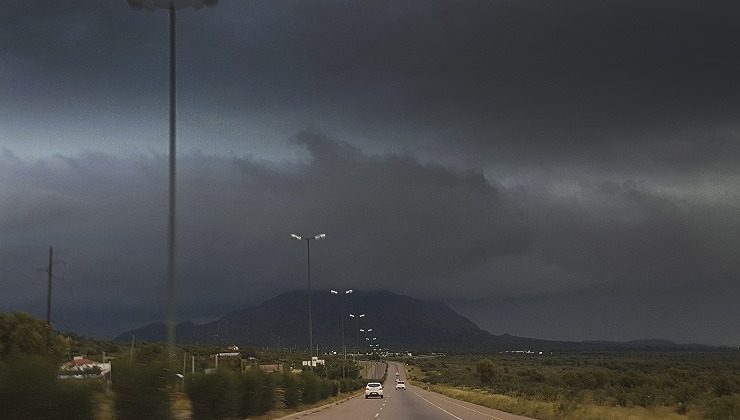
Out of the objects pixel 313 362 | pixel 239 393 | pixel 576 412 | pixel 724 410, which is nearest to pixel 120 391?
pixel 239 393

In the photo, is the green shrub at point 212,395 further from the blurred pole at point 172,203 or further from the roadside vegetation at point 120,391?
the blurred pole at point 172,203

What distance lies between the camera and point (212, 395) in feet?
101

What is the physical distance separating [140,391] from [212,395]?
10.6 metres

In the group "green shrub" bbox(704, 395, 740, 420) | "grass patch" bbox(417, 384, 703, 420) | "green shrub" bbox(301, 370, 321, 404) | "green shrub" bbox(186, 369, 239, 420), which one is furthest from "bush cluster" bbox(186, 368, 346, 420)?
"green shrub" bbox(704, 395, 740, 420)

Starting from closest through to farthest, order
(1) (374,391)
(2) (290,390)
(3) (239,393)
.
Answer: (3) (239,393)
(2) (290,390)
(1) (374,391)

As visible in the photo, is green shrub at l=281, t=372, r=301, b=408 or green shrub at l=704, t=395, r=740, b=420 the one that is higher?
green shrub at l=281, t=372, r=301, b=408

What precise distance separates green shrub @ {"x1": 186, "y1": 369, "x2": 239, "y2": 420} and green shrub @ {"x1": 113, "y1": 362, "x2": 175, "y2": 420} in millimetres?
9537

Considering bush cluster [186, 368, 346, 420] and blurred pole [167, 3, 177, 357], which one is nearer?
blurred pole [167, 3, 177, 357]

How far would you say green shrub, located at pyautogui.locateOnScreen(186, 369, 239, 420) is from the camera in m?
30.2

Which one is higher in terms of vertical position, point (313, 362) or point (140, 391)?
point (313, 362)

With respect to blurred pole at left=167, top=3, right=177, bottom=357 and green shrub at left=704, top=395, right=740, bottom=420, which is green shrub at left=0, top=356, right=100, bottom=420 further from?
green shrub at left=704, top=395, right=740, bottom=420

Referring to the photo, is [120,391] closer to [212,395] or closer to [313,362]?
[212,395]

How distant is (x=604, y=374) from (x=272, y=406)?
224 feet

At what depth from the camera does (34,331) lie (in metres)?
56.9
